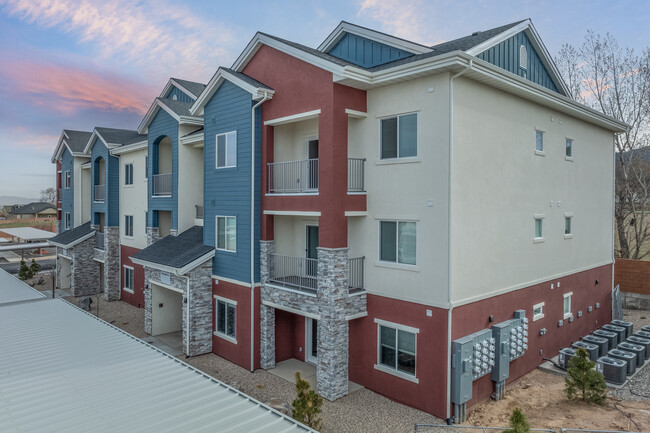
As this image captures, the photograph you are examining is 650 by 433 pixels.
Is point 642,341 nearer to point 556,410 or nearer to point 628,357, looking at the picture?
point 628,357

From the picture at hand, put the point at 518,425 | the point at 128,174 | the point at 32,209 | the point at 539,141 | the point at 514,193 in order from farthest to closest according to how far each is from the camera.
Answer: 1. the point at 32,209
2. the point at 128,174
3. the point at 539,141
4. the point at 514,193
5. the point at 518,425

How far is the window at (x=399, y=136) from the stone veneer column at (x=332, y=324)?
3.08 m

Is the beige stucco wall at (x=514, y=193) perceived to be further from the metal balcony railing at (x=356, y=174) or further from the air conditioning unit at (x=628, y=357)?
the air conditioning unit at (x=628, y=357)

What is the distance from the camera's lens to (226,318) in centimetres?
1493

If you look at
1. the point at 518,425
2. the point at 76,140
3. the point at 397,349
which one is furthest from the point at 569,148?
the point at 76,140

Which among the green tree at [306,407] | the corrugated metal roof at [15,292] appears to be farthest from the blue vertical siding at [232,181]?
the corrugated metal roof at [15,292]

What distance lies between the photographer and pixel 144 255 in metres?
17.6

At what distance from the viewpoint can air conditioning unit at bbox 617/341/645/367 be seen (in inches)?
546

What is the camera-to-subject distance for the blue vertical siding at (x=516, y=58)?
13.1m

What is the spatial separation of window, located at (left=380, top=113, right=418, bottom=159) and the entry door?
246 inches

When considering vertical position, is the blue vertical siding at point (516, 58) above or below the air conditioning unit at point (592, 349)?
above

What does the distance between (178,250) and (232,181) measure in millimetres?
4179

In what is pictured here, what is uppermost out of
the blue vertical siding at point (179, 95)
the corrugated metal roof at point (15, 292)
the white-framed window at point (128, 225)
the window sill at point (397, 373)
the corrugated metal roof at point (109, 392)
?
the blue vertical siding at point (179, 95)

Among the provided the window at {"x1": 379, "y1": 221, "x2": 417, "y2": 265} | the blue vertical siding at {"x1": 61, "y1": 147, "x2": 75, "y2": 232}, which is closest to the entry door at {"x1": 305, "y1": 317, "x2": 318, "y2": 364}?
the window at {"x1": 379, "y1": 221, "x2": 417, "y2": 265}
